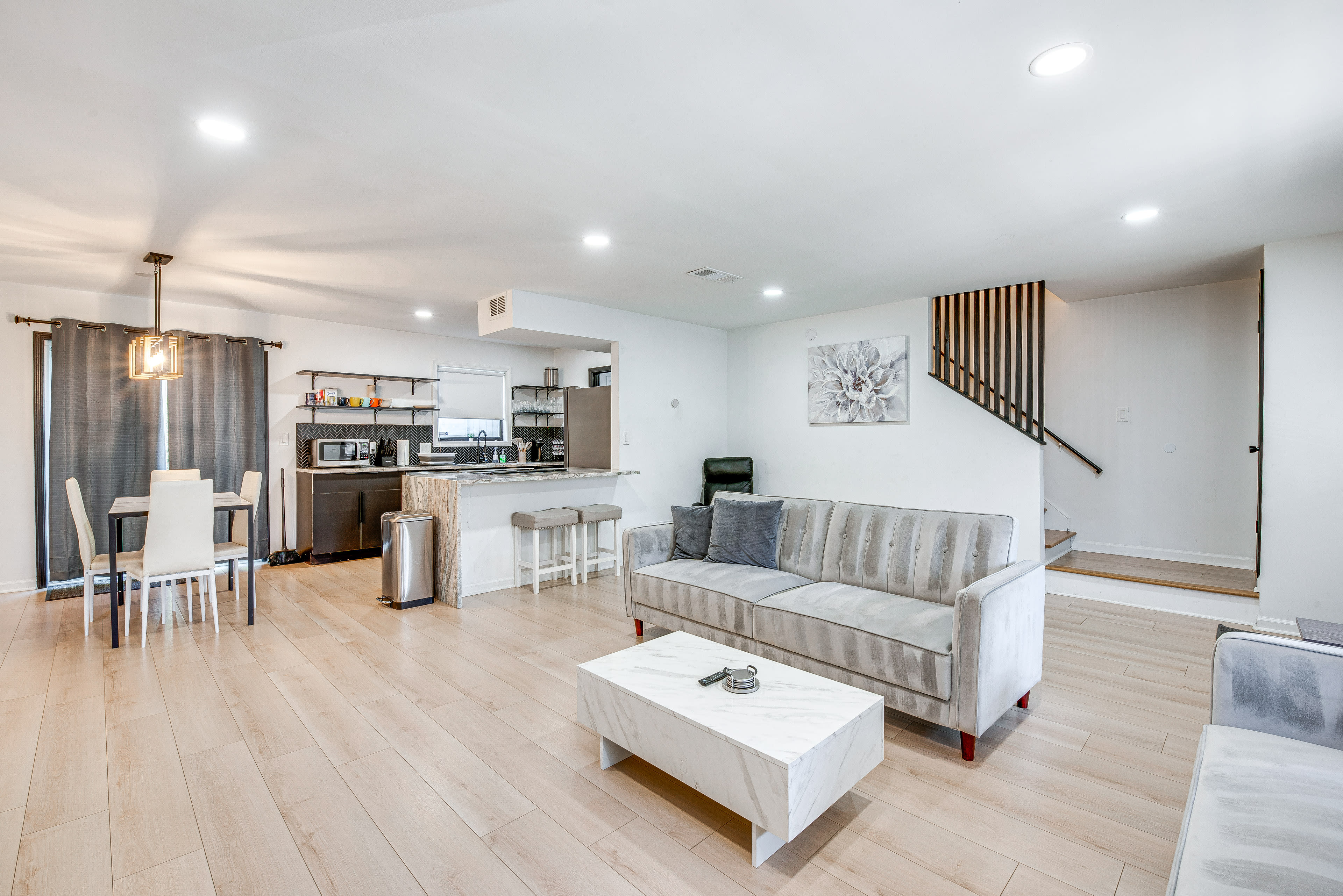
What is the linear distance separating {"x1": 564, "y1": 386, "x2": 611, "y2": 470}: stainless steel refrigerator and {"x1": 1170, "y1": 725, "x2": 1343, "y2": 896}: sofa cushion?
200 inches

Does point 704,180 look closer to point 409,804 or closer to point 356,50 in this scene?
point 356,50

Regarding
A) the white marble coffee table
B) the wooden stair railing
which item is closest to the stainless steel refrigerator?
the wooden stair railing

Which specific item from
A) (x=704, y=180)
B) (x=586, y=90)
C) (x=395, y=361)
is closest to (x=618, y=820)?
(x=586, y=90)

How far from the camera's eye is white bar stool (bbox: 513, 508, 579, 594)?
195 inches

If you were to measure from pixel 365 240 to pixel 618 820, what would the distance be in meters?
3.55

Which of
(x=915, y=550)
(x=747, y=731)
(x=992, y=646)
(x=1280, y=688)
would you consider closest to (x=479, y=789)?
(x=747, y=731)

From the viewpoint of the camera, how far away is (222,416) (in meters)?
5.75

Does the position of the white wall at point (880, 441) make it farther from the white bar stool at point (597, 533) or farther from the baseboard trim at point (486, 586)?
the baseboard trim at point (486, 586)

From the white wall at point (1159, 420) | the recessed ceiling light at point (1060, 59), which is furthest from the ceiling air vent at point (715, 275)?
the white wall at point (1159, 420)

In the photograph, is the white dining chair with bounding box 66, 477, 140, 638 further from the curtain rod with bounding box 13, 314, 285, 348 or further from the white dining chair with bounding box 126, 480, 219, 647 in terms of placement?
the curtain rod with bounding box 13, 314, 285, 348

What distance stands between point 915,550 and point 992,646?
81 cm

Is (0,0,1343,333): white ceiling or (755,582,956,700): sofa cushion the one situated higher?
(0,0,1343,333): white ceiling

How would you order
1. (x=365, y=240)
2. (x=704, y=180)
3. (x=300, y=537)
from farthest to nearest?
(x=300, y=537)
(x=365, y=240)
(x=704, y=180)

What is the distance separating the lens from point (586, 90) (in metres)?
2.16
